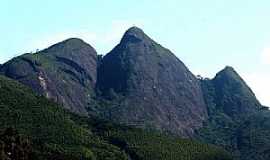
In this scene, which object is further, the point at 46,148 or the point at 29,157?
the point at 46,148

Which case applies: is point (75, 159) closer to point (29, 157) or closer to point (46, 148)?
point (46, 148)

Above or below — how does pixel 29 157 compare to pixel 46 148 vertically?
below

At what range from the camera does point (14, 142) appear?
353 feet

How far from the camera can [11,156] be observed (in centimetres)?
10312

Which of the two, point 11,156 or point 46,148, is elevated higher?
point 46,148

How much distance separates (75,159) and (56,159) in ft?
46.0

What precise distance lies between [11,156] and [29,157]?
4933mm

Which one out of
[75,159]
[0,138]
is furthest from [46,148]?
[0,138]

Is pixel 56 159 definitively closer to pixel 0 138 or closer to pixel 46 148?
pixel 46 148

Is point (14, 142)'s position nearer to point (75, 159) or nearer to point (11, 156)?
point (11, 156)

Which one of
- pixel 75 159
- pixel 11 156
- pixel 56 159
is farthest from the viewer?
pixel 75 159

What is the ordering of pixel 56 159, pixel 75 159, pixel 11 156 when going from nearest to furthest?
1. pixel 11 156
2. pixel 56 159
3. pixel 75 159

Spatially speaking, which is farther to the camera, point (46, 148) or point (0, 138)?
point (46, 148)

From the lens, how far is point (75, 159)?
192875 millimetres
